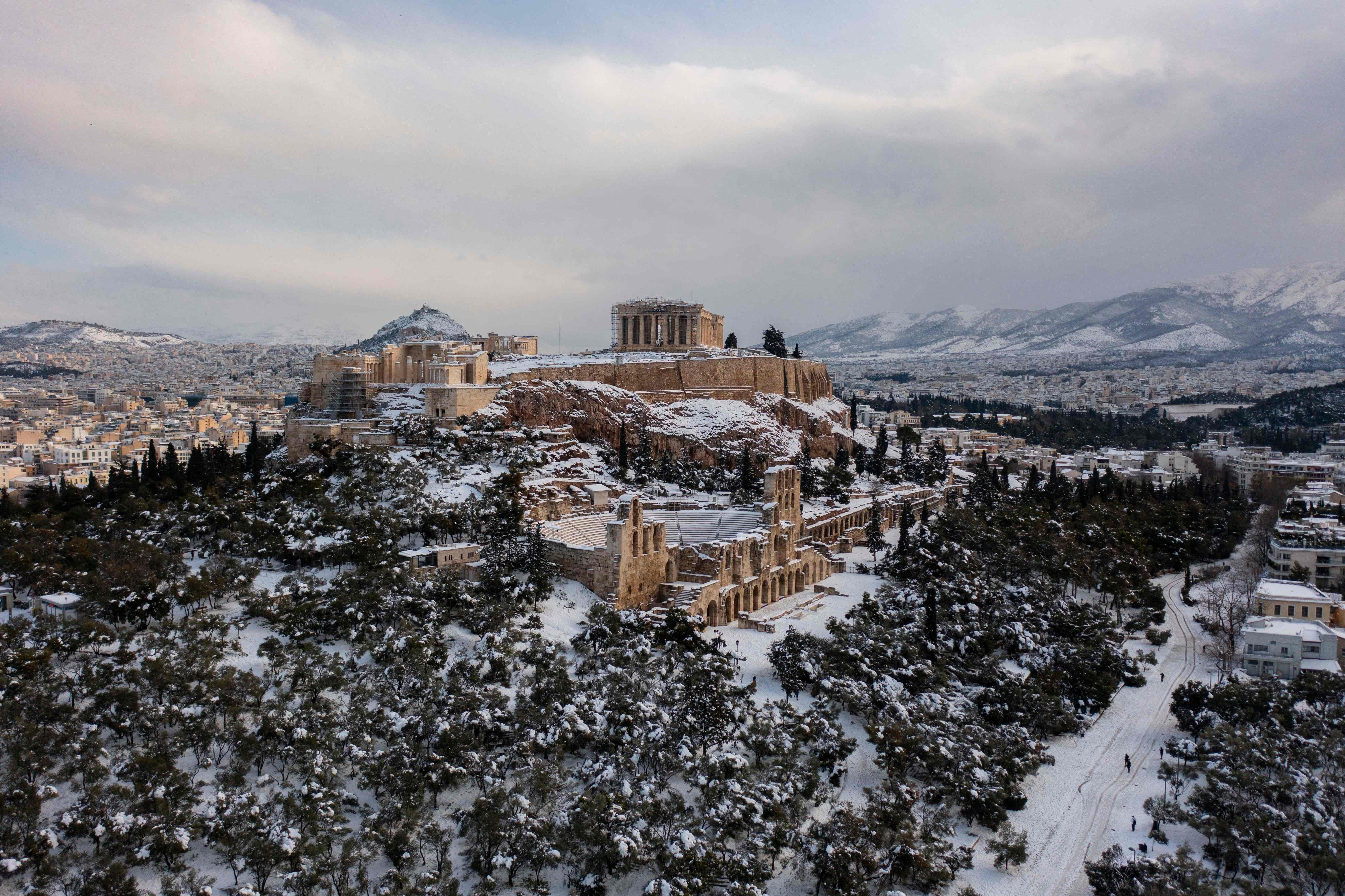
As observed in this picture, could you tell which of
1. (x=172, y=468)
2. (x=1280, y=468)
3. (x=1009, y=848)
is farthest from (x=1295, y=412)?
(x=172, y=468)

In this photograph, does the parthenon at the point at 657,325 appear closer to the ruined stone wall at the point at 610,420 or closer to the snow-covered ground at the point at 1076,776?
the ruined stone wall at the point at 610,420

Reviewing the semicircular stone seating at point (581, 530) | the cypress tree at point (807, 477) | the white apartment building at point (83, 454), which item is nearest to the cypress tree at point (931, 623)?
the semicircular stone seating at point (581, 530)

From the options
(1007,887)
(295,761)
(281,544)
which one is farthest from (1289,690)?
(281,544)

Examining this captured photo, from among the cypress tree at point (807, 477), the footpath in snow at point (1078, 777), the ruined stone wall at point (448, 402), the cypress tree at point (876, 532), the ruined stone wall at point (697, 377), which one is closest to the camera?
the footpath in snow at point (1078, 777)

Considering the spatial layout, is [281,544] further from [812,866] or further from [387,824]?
[812,866]

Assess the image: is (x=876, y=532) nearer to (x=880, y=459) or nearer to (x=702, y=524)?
(x=702, y=524)
